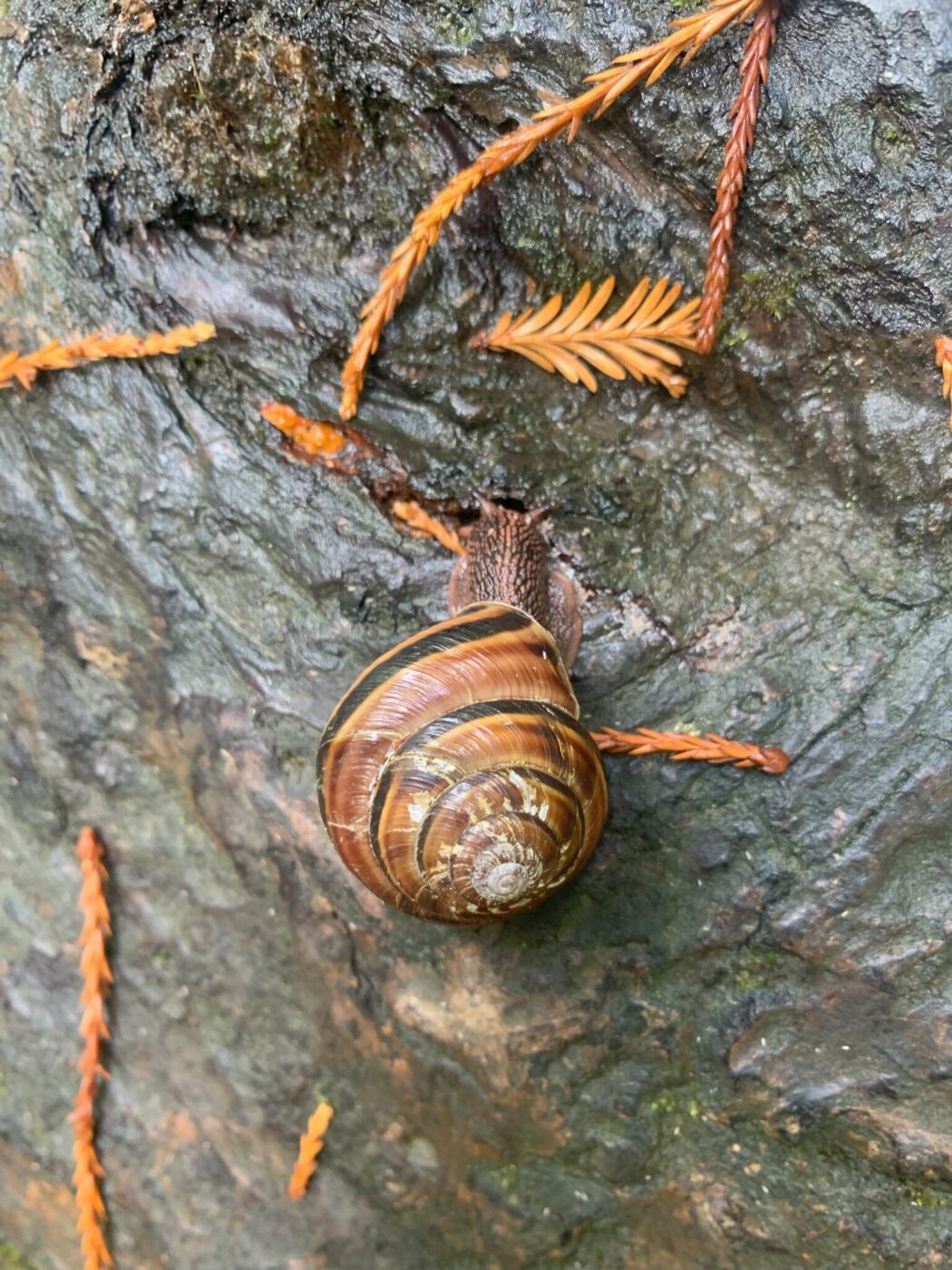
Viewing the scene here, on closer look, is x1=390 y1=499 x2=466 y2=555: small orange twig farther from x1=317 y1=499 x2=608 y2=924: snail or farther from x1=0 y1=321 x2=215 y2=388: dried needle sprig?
x1=0 y1=321 x2=215 y2=388: dried needle sprig

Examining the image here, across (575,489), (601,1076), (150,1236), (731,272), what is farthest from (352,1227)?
(731,272)

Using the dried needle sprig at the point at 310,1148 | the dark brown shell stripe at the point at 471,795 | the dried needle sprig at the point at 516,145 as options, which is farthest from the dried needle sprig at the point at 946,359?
the dried needle sprig at the point at 310,1148

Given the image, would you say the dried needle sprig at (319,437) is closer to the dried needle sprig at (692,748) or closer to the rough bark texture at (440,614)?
the rough bark texture at (440,614)

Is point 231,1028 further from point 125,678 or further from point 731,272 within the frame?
point 731,272

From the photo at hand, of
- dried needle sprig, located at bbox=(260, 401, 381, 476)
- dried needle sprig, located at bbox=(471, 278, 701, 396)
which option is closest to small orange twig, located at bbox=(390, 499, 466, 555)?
dried needle sprig, located at bbox=(260, 401, 381, 476)

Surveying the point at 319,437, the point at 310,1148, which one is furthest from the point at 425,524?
the point at 310,1148

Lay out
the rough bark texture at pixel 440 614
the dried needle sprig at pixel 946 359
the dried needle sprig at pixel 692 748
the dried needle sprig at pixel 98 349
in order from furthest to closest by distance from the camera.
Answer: the dried needle sprig at pixel 98 349 → the dried needle sprig at pixel 692 748 → the rough bark texture at pixel 440 614 → the dried needle sprig at pixel 946 359
